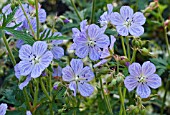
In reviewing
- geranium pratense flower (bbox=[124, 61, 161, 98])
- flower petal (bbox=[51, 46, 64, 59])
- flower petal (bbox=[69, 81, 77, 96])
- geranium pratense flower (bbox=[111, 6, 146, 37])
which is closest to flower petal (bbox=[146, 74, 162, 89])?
geranium pratense flower (bbox=[124, 61, 161, 98])

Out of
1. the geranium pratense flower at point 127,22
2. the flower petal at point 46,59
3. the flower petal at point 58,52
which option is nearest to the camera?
the flower petal at point 46,59

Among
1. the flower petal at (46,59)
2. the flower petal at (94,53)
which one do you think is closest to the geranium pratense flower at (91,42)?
the flower petal at (94,53)

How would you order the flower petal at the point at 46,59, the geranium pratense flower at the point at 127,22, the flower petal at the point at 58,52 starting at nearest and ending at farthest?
1. the flower petal at the point at 46,59
2. the geranium pratense flower at the point at 127,22
3. the flower petal at the point at 58,52

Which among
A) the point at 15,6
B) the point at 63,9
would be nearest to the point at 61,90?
the point at 15,6

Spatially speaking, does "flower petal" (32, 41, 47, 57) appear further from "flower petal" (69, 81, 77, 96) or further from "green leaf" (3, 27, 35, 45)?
"flower petal" (69, 81, 77, 96)

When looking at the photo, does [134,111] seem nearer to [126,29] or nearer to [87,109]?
[126,29]

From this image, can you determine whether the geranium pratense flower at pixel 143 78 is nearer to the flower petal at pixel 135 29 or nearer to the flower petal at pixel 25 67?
the flower petal at pixel 135 29
